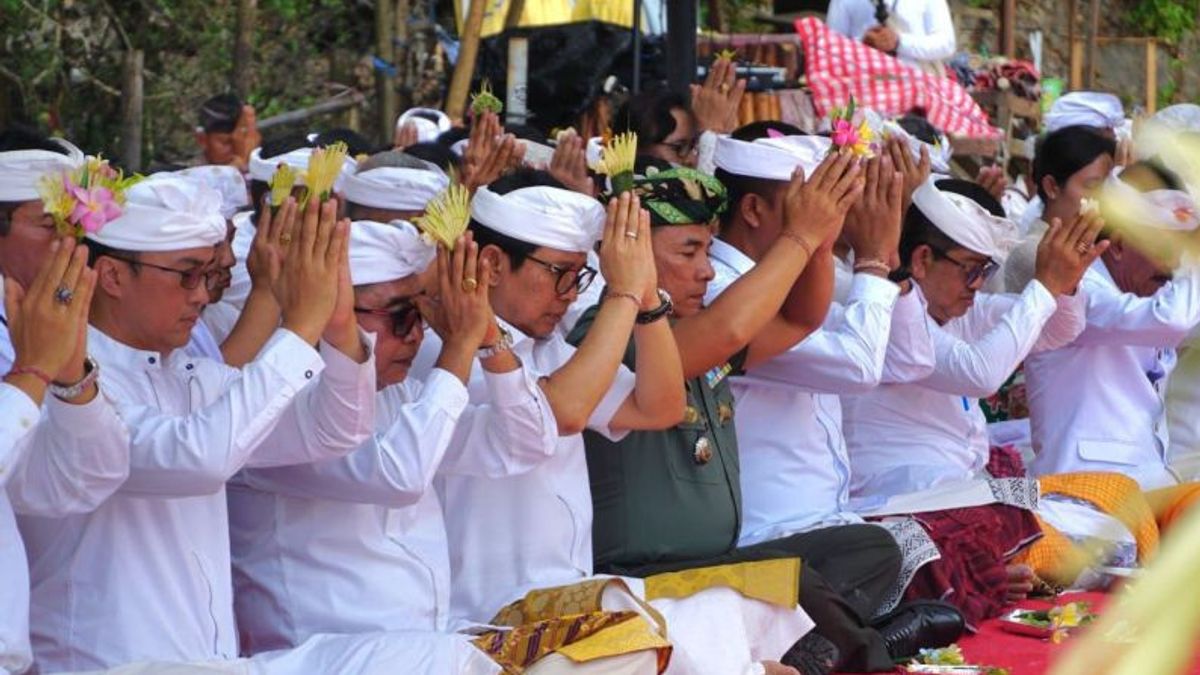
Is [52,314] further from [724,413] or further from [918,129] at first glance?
[918,129]

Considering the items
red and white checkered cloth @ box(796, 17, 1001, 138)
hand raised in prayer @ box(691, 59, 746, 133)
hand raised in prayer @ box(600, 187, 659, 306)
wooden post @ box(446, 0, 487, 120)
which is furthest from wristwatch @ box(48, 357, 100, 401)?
red and white checkered cloth @ box(796, 17, 1001, 138)

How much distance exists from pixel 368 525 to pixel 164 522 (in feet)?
1.56

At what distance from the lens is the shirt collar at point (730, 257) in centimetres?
503

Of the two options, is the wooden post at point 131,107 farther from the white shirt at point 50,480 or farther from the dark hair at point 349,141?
the white shirt at point 50,480

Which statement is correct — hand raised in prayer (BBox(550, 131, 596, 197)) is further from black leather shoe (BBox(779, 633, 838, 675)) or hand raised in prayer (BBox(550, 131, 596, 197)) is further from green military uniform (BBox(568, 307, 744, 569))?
black leather shoe (BBox(779, 633, 838, 675))

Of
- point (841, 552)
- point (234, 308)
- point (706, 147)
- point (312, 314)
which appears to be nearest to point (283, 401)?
point (312, 314)

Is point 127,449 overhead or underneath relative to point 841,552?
overhead

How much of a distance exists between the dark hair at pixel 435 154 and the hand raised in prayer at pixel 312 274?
183cm

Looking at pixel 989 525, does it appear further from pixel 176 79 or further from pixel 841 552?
pixel 176 79

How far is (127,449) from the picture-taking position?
3.12 meters

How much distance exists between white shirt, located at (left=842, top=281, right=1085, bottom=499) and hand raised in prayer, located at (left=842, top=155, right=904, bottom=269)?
1.96 ft

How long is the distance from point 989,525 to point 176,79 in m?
5.73

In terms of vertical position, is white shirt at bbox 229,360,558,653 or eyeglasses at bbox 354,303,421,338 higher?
eyeglasses at bbox 354,303,421,338

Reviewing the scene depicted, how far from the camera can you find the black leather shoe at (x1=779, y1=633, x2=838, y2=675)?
14.7 ft
